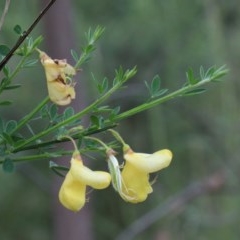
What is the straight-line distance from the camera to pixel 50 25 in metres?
3.23

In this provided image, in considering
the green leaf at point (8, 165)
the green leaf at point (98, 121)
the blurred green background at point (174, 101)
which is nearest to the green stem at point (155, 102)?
the green leaf at point (98, 121)

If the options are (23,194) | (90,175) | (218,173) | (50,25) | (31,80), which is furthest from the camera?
(23,194)

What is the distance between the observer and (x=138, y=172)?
0.69 m

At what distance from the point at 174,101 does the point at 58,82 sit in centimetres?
343

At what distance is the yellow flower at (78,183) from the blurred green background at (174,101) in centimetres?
282

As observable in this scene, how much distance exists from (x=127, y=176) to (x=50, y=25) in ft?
8.54

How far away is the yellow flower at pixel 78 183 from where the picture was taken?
0.66m

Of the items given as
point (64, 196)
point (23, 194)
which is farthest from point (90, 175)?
point (23, 194)

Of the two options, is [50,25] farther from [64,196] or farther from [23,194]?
[64,196]

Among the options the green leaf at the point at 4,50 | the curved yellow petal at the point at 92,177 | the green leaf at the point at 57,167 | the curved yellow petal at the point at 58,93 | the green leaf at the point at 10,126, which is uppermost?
the green leaf at the point at 4,50

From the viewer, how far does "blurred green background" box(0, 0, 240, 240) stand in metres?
3.90

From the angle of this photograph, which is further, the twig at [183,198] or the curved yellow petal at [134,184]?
the twig at [183,198]

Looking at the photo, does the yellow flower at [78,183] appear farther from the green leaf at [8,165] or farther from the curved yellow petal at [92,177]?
the green leaf at [8,165]

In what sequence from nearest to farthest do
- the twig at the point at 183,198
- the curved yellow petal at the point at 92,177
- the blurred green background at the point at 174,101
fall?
the curved yellow petal at the point at 92,177 < the twig at the point at 183,198 < the blurred green background at the point at 174,101
